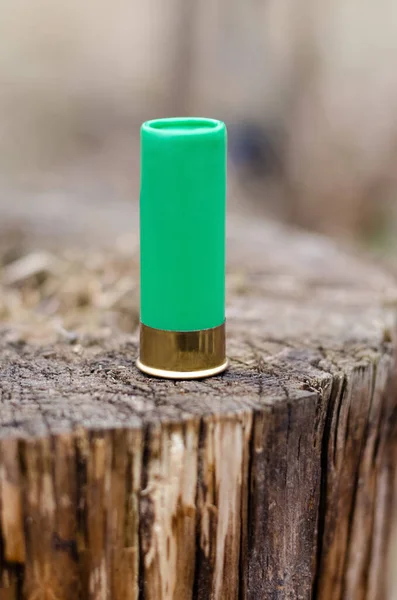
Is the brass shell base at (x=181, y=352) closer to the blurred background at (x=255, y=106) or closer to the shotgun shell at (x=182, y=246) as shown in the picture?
the shotgun shell at (x=182, y=246)

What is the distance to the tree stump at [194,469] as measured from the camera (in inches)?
38.6

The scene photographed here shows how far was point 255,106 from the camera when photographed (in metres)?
5.29

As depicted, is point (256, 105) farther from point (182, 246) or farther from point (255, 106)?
point (182, 246)

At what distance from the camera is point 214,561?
3.49 ft

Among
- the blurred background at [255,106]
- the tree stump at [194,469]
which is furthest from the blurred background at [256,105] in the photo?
the tree stump at [194,469]

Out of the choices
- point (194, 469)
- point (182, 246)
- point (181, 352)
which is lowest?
point (194, 469)

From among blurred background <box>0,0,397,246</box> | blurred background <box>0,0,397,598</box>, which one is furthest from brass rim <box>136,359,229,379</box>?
blurred background <box>0,0,397,246</box>

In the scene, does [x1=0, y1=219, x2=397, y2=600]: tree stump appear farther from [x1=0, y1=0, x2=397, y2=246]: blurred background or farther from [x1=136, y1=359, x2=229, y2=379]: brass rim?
[x1=0, y1=0, x2=397, y2=246]: blurred background

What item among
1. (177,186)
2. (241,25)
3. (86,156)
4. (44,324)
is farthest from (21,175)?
(177,186)

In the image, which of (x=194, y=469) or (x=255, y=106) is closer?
(x=194, y=469)

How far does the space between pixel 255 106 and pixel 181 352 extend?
4.43 metres

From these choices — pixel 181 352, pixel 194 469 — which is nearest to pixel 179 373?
pixel 181 352

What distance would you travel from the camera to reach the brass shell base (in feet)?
3.62

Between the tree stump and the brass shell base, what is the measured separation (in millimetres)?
19
